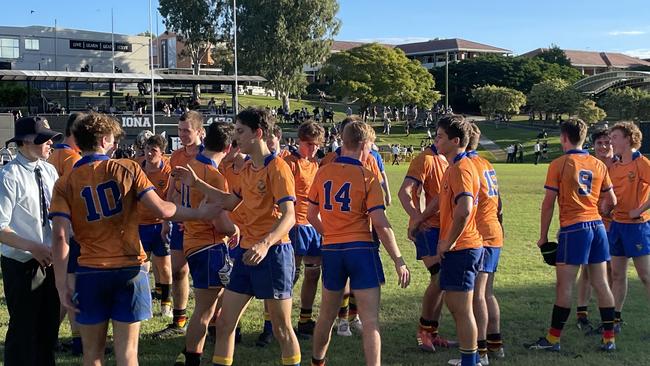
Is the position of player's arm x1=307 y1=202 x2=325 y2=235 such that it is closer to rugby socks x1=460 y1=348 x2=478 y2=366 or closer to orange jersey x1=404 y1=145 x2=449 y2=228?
orange jersey x1=404 y1=145 x2=449 y2=228

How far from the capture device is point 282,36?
6259 cm

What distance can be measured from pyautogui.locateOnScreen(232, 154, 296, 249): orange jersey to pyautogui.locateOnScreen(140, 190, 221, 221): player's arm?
12.8 inches

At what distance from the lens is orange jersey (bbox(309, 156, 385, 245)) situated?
17.0ft

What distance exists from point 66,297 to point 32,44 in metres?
72.6

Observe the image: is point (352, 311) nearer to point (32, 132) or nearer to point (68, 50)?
point (32, 132)

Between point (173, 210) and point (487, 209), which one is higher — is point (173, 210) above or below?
above

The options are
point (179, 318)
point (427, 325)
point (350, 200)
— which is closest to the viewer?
point (350, 200)

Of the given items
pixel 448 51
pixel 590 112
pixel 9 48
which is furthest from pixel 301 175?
pixel 448 51

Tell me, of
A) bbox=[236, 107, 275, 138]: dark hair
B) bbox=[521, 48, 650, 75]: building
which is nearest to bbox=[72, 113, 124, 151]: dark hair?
bbox=[236, 107, 275, 138]: dark hair

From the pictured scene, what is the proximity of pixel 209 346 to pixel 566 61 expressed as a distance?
343ft

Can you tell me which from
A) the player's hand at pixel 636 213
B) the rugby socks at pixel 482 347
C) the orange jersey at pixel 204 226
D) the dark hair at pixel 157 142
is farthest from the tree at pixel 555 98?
the orange jersey at pixel 204 226

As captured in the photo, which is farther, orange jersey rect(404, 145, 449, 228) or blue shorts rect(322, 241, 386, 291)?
orange jersey rect(404, 145, 449, 228)

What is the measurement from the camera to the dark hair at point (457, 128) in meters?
5.55

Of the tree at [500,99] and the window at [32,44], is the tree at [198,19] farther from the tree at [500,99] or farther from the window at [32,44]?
the tree at [500,99]
